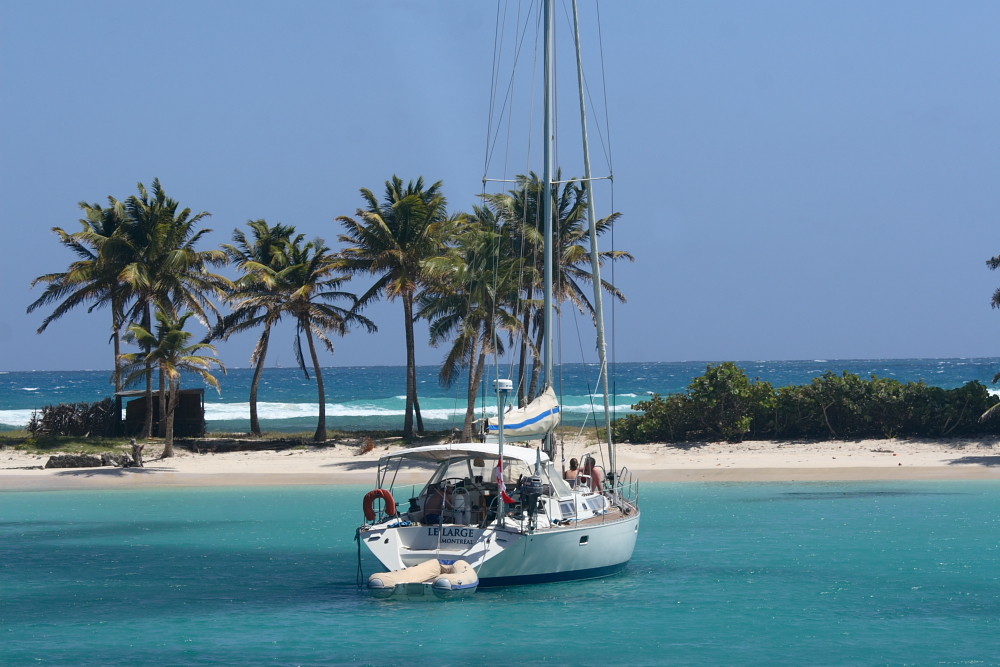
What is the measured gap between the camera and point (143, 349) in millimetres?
46781

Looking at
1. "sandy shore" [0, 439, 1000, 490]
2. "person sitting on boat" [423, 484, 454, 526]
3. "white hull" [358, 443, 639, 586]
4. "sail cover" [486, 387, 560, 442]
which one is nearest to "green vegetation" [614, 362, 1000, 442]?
"sandy shore" [0, 439, 1000, 490]

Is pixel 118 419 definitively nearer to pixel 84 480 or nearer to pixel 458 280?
pixel 84 480

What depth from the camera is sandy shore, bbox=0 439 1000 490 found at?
130ft

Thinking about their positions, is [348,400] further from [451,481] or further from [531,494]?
[531,494]

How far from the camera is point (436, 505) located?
22406 mm

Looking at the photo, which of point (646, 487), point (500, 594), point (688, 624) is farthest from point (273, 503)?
point (688, 624)

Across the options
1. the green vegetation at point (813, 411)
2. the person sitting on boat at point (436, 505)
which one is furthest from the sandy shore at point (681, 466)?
the person sitting on boat at point (436, 505)

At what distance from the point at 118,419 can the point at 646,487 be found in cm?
2517

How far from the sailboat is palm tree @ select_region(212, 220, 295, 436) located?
28.3 metres

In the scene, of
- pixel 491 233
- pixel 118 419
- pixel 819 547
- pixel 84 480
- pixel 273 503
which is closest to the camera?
pixel 819 547

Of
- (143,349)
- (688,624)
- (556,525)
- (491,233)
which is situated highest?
(491,233)

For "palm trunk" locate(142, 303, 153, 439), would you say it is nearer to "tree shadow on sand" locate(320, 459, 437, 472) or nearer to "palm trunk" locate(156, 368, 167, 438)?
"palm trunk" locate(156, 368, 167, 438)

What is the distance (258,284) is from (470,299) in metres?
12.8

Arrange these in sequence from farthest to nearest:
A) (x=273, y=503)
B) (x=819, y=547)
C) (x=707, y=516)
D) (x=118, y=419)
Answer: (x=118, y=419) < (x=273, y=503) < (x=707, y=516) < (x=819, y=547)
